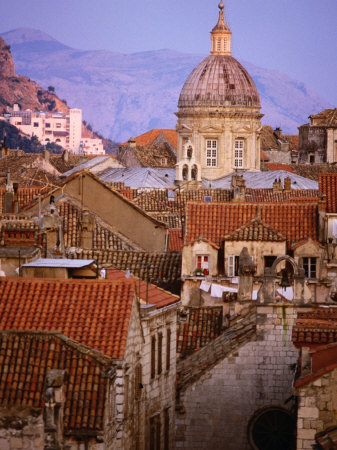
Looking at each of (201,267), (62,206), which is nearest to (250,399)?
(201,267)

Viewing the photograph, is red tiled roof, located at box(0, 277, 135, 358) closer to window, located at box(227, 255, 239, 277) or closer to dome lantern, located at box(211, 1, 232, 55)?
window, located at box(227, 255, 239, 277)

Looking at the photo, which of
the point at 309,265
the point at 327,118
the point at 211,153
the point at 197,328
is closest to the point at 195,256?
the point at 309,265

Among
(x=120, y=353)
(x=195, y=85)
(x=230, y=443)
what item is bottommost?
(x=230, y=443)

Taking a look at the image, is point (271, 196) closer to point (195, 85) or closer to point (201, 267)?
point (195, 85)

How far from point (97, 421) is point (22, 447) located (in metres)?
1.94

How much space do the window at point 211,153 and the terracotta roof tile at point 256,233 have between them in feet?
231

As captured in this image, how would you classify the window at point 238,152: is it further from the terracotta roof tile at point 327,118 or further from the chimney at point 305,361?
the chimney at point 305,361

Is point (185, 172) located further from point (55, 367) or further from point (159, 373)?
point (55, 367)

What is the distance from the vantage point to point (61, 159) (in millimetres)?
156250

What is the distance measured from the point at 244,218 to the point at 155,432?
1793cm

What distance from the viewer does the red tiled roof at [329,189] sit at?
5362cm

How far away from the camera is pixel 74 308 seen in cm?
3172

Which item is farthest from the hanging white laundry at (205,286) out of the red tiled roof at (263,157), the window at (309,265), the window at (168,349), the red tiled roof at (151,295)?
the red tiled roof at (263,157)

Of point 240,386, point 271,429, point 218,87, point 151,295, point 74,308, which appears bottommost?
point 271,429
